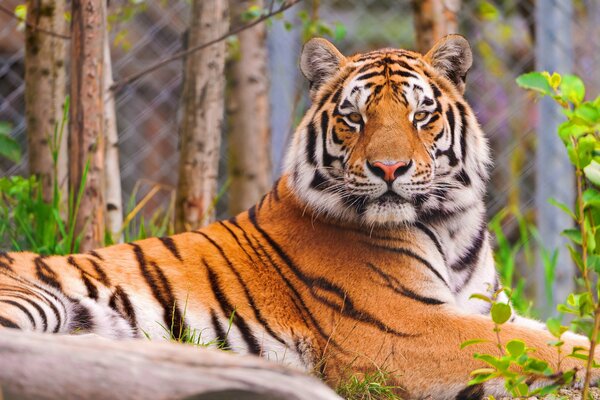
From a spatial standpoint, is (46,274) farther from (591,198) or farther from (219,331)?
(591,198)

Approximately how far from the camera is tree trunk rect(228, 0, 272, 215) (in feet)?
16.3

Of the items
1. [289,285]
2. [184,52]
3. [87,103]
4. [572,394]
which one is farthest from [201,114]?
[572,394]

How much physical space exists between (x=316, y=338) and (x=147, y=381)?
1.41 meters

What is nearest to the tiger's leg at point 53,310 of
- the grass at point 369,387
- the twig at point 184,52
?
the grass at point 369,387

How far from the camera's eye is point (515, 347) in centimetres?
208

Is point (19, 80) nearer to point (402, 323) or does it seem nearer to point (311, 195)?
point (311, 195)

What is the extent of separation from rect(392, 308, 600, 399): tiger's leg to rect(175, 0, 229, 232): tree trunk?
1.64 meters

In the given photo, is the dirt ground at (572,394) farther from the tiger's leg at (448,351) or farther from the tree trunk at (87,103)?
the tree trunk at (87,103)

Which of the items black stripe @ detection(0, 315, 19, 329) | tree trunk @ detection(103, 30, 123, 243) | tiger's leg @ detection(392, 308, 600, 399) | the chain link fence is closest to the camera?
black stripe @ detection(0, 315, 19, 329)

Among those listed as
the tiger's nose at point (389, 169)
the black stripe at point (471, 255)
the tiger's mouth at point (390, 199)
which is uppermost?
the tiger's nose at point (389, 169)

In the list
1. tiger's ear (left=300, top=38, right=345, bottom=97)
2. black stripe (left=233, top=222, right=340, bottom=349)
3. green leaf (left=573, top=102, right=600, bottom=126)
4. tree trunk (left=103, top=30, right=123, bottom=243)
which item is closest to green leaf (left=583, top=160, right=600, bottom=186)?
green leaf (left=573, top=102, right=600, bottom=126)

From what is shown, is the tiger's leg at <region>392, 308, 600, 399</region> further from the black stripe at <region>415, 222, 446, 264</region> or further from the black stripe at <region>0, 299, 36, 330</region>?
the black stripe at <region>0, 299, 36, 330</region>

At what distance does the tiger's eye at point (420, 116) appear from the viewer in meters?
2.98

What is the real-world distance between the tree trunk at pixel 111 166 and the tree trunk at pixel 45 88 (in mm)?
278
